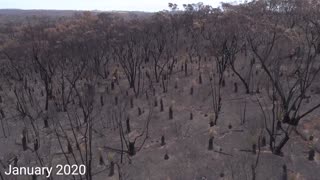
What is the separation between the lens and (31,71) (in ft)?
94.7

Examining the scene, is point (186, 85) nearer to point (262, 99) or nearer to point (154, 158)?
point (262, 99)

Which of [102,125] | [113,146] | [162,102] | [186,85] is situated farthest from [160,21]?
[113,146]

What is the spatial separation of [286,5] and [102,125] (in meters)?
14.1

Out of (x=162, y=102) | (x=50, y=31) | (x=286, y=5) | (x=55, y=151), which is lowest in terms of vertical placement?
(x=55, y=151)

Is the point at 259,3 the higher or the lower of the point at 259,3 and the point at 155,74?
the higher

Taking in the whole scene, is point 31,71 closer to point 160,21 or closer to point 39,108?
Answer: point 39,108

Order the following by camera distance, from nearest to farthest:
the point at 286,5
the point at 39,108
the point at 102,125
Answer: the point at 102,125
the point at 39,108
the point at 286,5

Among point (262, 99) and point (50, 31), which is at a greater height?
point (50, 31)

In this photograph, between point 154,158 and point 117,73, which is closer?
point 154,158

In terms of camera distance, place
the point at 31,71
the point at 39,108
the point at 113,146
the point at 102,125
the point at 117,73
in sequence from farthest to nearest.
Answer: the point at 31,71 < the point at 117,73 < the point at 39,108 < the point at 102,125 < the point at 113,146

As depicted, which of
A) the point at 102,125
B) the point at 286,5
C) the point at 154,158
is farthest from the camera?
the point at 286,5

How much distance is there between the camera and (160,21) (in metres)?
32.1

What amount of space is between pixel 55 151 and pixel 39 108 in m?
6.60

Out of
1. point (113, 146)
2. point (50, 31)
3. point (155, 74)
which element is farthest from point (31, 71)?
point (113, 146)
